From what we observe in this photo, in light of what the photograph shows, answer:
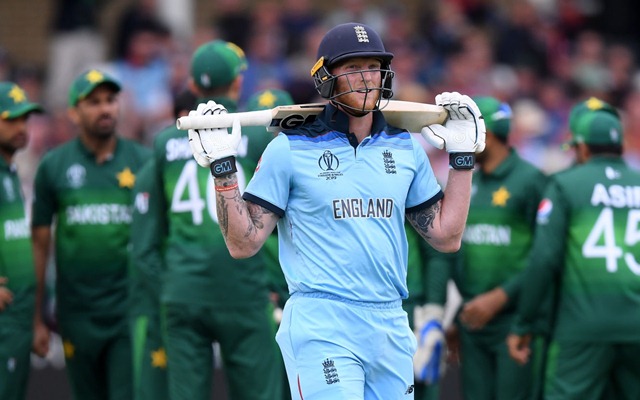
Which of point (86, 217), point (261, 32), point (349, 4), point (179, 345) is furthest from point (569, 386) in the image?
point (349, 4)

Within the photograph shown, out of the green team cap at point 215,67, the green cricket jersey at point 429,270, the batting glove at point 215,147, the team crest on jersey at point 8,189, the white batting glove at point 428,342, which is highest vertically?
the green team cap at point 215,67

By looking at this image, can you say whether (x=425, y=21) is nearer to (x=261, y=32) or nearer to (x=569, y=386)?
(x=261, y=32)

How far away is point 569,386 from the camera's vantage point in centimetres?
856

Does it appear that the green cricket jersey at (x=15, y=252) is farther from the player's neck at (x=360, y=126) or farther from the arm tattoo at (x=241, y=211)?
the player's neck at (x=360, y=126)

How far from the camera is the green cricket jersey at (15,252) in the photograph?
899 cm

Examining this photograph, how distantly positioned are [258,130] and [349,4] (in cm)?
959

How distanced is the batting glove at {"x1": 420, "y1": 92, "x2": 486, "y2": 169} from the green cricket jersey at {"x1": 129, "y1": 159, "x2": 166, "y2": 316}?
273 centimetres

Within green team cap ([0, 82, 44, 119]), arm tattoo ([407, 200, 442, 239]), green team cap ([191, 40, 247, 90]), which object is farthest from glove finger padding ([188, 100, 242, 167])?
green team cap ([0, 82, 44, 119])

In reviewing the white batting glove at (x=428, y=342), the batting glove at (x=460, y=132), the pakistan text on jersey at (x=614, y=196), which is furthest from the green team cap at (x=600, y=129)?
the batting glove at (x=460, y=132)

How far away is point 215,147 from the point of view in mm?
5957

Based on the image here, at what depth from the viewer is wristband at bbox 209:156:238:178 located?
5.97 meters

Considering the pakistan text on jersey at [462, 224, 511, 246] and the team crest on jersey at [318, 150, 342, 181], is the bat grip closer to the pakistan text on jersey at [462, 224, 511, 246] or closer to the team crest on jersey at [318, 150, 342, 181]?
the team crest on jersey at [318, 150, 342, 181]

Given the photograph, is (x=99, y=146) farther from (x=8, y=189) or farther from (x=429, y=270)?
(x=429, y=270)

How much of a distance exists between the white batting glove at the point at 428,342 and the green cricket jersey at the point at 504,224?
0.37 metres
